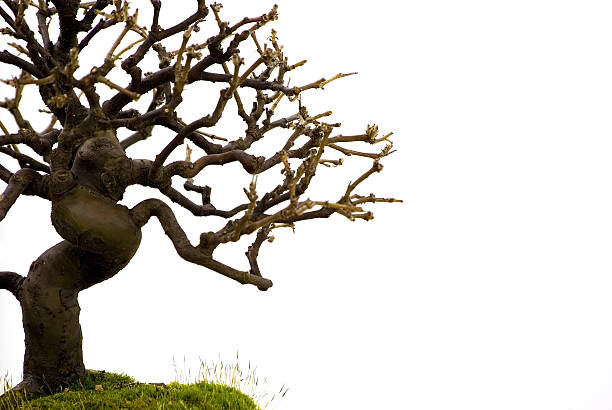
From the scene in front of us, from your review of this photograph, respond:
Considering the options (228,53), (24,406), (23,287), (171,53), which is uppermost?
(171,53)

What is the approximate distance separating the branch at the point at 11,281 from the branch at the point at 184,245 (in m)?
0.63

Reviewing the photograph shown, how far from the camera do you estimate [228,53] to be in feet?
8.87

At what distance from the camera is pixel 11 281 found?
10.3 feet

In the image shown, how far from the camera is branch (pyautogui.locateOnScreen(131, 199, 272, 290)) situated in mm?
2670

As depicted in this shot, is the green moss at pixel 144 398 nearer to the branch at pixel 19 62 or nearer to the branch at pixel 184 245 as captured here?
the branch at pixel 184 245

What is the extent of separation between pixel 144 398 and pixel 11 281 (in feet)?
2.74

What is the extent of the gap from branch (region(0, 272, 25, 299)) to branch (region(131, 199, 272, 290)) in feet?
2.07

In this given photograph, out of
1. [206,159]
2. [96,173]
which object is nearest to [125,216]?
[96,173]

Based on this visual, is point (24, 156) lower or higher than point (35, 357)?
higher

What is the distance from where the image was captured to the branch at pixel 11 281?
314 centimetres

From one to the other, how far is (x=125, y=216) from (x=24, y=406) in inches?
31.1

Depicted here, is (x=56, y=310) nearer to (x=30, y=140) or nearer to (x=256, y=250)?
(x=30, y=140)

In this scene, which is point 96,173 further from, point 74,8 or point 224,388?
point 224,388

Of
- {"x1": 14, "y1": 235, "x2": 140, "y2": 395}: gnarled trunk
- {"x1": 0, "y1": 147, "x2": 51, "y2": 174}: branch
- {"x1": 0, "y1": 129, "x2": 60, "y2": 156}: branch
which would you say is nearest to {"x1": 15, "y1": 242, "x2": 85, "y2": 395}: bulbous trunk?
{"x1": 14, "y1": 235, "x2": 140, "y2": 395}: gnarled trunk
